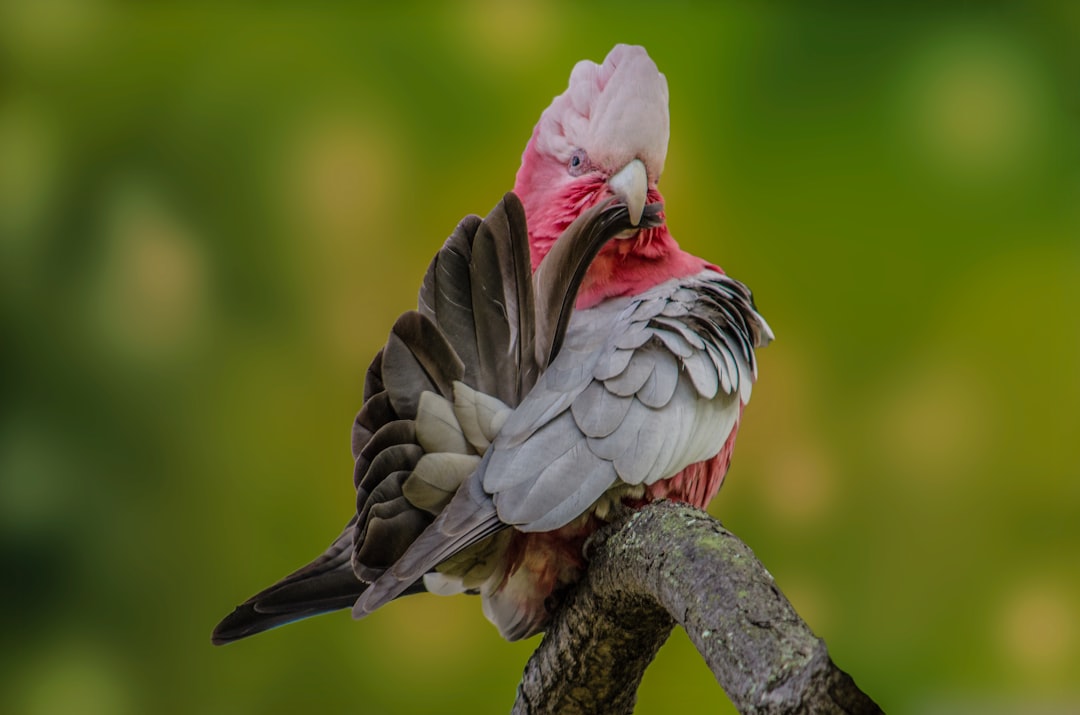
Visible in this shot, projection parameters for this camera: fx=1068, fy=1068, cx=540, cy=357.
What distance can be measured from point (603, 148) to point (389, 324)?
2.55ft

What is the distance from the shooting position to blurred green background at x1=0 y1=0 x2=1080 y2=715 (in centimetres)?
168

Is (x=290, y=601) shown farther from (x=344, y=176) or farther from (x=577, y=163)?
(x=344, y=176)

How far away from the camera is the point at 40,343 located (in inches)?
67.1

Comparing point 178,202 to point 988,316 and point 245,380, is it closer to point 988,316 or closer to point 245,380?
point 245,380

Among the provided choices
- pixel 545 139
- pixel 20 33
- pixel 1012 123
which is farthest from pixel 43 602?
pixel 1012 123

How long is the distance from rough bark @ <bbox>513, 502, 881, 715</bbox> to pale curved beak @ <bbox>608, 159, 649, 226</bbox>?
0.27 meters

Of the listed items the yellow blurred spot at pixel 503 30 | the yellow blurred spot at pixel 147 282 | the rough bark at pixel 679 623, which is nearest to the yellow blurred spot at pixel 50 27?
the yellow blurred spot at pixel 147 282

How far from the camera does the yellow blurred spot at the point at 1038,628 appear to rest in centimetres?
175

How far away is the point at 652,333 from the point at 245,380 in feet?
3.06

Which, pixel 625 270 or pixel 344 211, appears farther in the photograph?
pixel 344 211

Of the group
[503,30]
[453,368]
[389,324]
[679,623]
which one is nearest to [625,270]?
[453,368]

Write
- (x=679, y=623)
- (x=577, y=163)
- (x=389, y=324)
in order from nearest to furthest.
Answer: (x=679, y=623) < (x=577, y=163) < (x=389, y=324)

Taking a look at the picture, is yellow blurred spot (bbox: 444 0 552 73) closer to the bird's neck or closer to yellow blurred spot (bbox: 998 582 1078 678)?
the bird's neck

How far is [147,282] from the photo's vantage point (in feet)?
5.60
